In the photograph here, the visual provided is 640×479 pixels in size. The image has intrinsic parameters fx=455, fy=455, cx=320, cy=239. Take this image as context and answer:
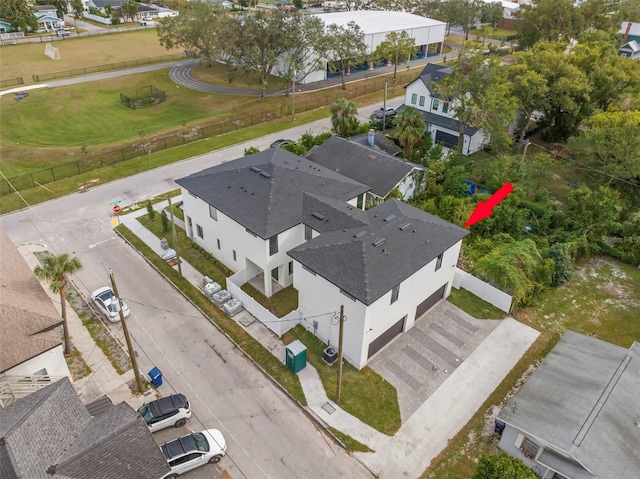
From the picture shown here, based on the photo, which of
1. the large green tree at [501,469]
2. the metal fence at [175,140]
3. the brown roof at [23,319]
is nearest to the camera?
the large green tree at [501,469]

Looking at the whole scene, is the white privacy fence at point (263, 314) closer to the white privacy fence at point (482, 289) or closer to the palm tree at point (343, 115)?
the white privacy fence at point (482, 289)

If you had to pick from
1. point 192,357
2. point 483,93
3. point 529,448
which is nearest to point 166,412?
point 192,357

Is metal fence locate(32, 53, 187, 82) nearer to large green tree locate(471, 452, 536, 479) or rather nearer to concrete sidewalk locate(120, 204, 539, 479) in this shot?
concrete sidewalk locate(120, 204, 539, 479)

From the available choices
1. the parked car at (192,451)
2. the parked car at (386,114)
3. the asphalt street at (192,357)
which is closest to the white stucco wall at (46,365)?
the asphalt street at (192,357)

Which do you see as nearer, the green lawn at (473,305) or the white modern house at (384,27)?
the green lawn at (473,305)

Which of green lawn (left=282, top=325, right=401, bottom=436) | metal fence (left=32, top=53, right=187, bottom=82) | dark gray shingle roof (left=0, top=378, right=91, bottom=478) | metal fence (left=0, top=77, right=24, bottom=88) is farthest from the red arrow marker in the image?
metal fence (left=0, top=77, right=24, bottom=88)

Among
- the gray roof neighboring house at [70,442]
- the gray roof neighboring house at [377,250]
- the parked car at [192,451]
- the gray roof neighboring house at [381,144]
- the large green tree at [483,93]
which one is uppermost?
the large green tree at [483,93]

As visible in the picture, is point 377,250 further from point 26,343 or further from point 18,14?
point 18,14
